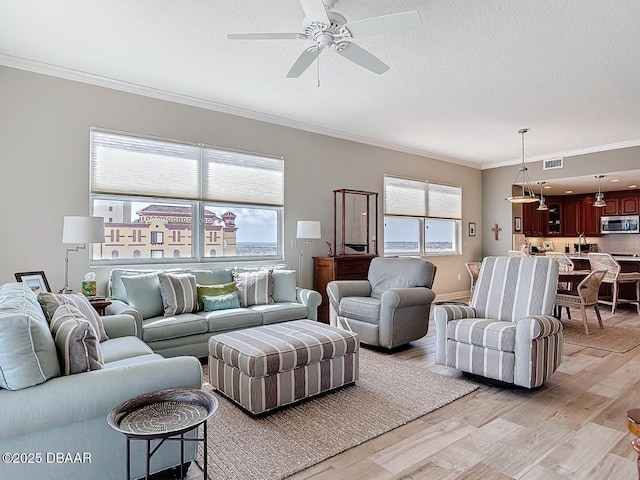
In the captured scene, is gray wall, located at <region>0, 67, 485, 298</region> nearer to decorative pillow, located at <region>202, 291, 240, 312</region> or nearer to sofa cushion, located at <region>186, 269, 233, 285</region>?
sofa cushion, located at <region>186, 269, 233, 285</region>

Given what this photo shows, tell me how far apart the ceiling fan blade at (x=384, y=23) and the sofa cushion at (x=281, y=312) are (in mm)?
2741

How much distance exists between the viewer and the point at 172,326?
3.54 metres

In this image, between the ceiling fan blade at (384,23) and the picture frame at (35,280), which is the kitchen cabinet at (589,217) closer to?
the ceiling fan blade at (384,23)

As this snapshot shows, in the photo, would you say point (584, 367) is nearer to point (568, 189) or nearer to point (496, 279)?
point (496, 279)

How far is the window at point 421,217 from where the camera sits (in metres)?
6.99

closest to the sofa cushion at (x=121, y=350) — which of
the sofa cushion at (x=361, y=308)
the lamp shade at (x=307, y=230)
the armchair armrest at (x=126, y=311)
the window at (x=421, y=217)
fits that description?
the armchair armrest at (x=126, y=311)

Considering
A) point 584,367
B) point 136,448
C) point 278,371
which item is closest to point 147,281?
point 278,371

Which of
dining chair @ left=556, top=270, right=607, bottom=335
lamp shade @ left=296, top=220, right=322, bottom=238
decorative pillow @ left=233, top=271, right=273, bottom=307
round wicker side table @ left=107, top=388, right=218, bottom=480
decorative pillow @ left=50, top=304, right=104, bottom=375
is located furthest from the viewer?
lamp shade @ left=296, top=220, right=322, bottom=238

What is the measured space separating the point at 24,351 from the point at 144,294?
7.46ft

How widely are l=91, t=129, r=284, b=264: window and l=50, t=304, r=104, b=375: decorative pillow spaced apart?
2.53 metres

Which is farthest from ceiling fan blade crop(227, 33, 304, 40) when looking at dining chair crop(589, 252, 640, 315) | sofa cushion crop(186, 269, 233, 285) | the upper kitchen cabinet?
the upper kitchen cabinet

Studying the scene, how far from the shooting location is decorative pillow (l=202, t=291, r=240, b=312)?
403cm

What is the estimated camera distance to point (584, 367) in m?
3.69

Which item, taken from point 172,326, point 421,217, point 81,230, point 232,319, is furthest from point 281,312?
point 421,217
